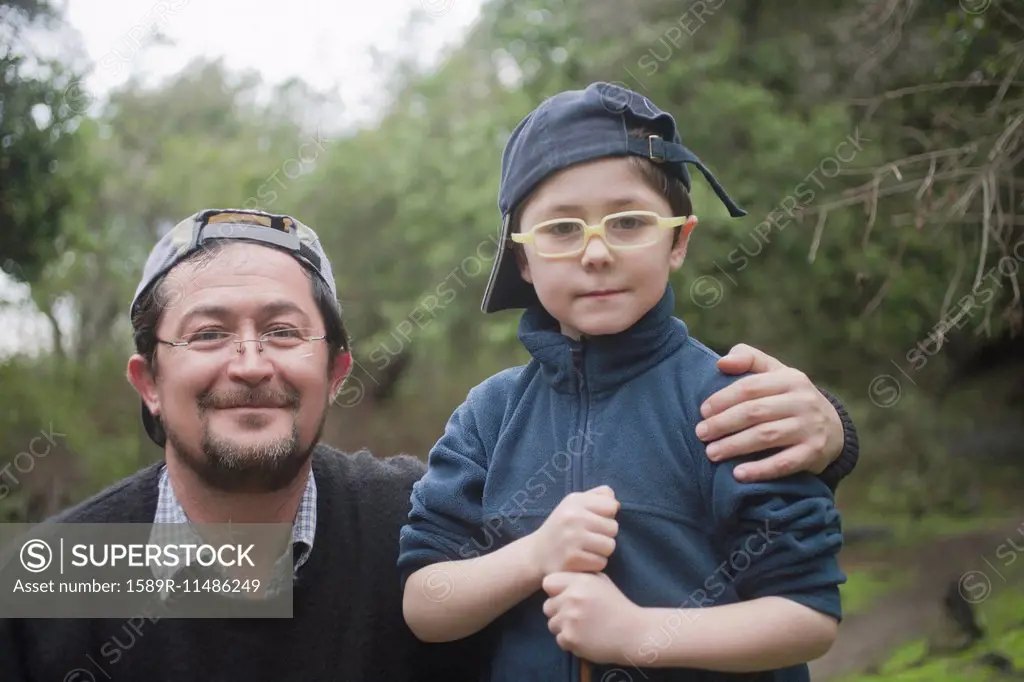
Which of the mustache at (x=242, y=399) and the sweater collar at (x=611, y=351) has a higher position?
the mustache at (x=242, y=399)

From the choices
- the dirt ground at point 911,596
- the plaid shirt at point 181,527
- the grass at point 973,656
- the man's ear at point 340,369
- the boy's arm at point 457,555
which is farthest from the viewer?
the dirt ground at point 911,596

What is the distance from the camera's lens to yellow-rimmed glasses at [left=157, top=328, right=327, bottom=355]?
236 centimetres

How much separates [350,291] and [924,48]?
885 centimetres

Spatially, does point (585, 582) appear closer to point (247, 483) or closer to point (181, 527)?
point (247, 483)

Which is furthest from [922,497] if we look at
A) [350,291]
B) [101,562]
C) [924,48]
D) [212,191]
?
[212,191]

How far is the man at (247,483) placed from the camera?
233cm

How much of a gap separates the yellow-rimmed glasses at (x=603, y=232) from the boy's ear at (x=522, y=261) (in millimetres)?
178

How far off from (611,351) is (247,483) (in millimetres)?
1016

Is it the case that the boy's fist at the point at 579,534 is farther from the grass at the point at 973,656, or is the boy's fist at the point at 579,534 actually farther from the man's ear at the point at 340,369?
the grass at the point at 973,656

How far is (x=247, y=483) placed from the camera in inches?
95.0

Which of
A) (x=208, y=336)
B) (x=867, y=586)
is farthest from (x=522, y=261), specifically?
(x=867, y=586)

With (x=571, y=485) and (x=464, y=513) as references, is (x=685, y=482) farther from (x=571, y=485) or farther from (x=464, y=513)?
(x=464, y=513)

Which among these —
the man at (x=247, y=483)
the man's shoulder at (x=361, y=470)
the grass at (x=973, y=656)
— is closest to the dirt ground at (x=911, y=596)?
the grass at (x=973, y=656)

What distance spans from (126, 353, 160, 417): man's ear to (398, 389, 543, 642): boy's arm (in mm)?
849
